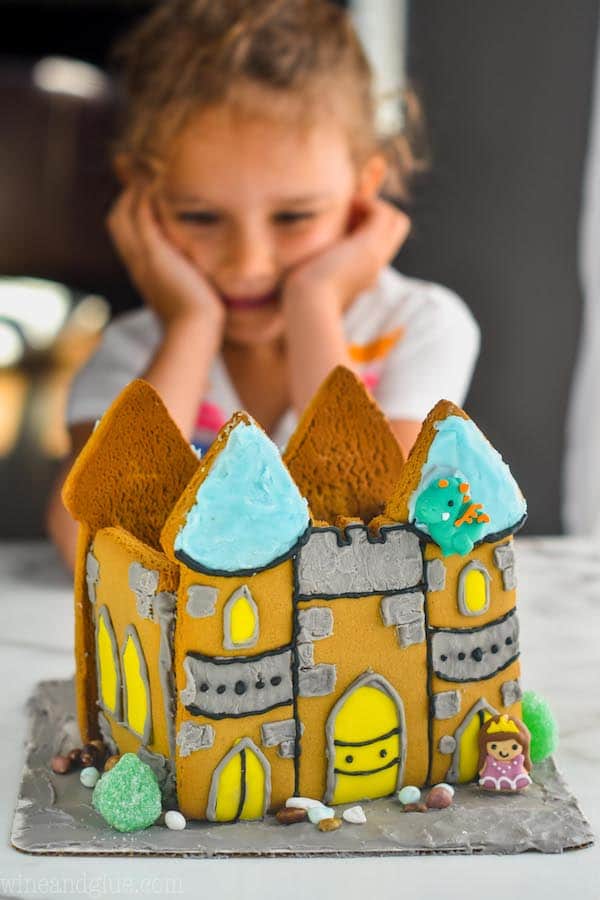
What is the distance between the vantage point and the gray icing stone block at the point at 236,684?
556mm

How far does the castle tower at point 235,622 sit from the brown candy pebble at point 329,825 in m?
0.03

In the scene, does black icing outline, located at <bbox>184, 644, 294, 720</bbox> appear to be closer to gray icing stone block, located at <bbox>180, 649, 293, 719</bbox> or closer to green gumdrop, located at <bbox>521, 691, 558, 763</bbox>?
gray icing stone block, located at <bbox>180, 649, 293, 719</bbox>

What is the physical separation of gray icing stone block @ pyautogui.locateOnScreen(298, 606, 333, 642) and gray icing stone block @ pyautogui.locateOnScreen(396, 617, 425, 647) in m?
0.04

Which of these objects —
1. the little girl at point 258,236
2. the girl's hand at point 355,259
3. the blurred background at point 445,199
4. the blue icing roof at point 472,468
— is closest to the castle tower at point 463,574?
the blue icing roof at point 472,468

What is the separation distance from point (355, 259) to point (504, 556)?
0.64 m

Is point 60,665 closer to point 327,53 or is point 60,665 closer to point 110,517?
point 110,517

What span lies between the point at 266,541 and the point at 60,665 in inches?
14.5

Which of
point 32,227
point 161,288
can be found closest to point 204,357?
point 161,288

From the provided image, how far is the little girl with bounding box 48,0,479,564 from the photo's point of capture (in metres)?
1.13

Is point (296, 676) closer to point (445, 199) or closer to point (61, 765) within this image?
point (61, 765)

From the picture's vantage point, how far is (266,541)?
1.80ft

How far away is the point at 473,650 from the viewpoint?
23.9 inches

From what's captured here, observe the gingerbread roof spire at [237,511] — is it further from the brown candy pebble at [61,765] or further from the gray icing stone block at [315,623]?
the brown candy pebble at [61,765]

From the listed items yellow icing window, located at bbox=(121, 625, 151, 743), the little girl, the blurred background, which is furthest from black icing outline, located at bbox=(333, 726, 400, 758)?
the blurred background
